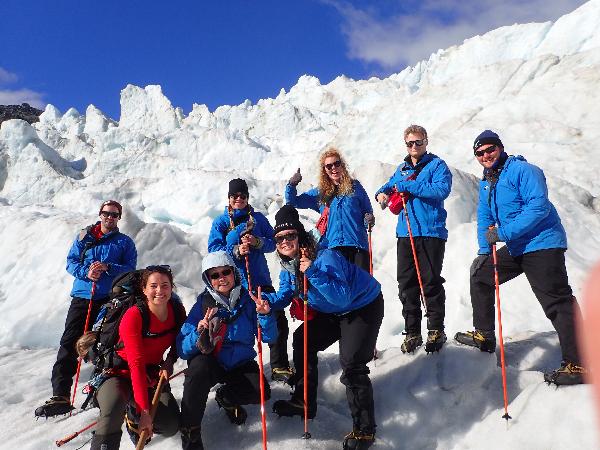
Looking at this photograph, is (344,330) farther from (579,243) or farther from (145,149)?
(145,149)

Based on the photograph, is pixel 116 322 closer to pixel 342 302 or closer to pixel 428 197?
pixel 342 302

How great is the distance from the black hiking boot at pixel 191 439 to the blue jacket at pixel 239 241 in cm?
145

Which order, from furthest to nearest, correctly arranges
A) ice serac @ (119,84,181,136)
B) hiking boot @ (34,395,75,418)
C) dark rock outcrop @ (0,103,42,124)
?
ice serac @ (119,84,181,136)
dark rock outcrop @ (0,103,42,124)
hiking boot @ (34,395,75,418)

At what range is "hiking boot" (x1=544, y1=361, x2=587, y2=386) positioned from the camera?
3037mm

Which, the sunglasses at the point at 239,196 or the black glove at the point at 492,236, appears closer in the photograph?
the black glove at the point at 492,236

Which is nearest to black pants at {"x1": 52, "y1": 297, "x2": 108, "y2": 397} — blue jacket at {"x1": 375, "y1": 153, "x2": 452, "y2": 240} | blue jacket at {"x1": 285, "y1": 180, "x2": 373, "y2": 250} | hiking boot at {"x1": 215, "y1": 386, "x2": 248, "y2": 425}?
hiking boot at {"x1": 215, "y1": 386, "x2": 248, "y2": 425}

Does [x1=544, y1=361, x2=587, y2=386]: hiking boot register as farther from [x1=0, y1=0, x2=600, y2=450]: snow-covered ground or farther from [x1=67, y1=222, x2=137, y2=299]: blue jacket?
[x1=67, y1=222, x2=137, y2=299]: blue jacket

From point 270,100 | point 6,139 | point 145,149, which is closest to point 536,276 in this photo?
point 6,139

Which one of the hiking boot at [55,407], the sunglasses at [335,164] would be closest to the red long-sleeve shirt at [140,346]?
the hiking boot at [55,407]

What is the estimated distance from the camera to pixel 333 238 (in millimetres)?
4051

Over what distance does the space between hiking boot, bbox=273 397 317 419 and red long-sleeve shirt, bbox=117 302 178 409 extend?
3.27 feet

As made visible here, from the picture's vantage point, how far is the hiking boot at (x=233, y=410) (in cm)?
342

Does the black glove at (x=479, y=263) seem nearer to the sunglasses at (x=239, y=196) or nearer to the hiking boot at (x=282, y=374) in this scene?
the hiking boot at (x=282, y=374)

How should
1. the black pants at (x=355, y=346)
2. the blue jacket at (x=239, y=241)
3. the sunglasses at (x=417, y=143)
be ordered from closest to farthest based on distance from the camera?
the black pants at (x=355, y=346) → the sunglasses at (x=417, y=143) → the blue jacket at (x=239, y=241)
